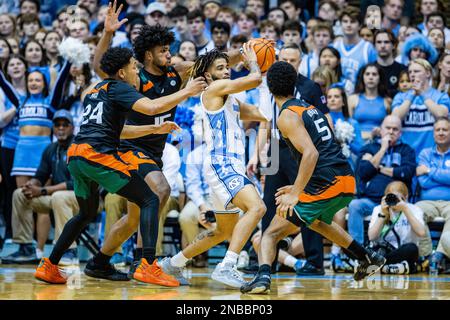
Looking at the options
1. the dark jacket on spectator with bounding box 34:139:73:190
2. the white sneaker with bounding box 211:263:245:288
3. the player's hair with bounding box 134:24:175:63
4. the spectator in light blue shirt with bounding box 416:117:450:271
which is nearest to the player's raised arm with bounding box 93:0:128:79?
the player's hair with bounding box 134:24:175:63

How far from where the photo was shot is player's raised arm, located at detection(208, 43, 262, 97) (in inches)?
297

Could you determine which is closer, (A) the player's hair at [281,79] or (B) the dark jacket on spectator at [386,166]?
(A) the player's hair at [281,79]

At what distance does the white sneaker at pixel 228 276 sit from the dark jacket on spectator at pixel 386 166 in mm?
3633

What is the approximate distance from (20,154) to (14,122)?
615 millimetres

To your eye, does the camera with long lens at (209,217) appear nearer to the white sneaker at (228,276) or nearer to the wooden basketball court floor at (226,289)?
the wooden basketball court floor at (226,289)

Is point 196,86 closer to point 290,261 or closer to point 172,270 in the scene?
point 172,270

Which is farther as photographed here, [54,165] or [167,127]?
[54,165]

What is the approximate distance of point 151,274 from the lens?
7434 mm

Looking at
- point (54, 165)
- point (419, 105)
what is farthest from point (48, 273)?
point (419, 105)

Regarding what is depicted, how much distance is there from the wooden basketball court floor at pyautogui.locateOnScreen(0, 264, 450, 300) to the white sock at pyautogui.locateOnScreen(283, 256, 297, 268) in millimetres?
523

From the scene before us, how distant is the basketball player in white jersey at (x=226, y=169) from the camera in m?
7.41

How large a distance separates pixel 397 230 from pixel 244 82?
11.9 feet

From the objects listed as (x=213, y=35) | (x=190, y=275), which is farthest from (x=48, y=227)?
(x=213, y=35)

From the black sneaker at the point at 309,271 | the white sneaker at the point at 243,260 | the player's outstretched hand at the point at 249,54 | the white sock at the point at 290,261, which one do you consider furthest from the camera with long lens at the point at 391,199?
the player's outstretched hand at the point at 249,54
